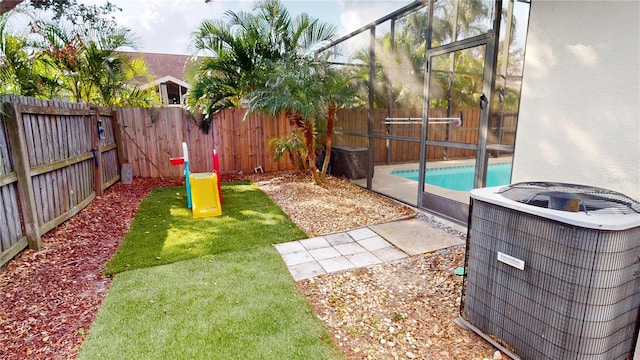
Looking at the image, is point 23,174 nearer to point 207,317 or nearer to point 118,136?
point 207,317

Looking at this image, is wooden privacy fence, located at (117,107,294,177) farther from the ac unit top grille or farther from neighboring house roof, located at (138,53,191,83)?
neighboring house roof, located at (138,53,191,83)

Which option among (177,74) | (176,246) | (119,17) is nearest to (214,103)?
(119,17)

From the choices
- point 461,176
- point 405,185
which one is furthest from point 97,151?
Answer: point 461,176

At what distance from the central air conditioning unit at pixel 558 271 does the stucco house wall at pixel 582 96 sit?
43cm

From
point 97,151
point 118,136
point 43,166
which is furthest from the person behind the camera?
point 118,136

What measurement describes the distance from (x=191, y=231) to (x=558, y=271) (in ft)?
11.8

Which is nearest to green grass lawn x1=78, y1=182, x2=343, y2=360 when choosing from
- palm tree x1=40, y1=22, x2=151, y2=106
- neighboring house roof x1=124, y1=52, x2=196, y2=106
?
palm tree x1=40, y1=22, x2=151, y2=106

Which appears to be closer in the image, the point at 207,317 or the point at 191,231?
the point at 207,317

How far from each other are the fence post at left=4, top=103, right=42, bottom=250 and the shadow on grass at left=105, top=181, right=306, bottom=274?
778 mm

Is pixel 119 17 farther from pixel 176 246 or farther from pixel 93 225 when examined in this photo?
pixel 176 246

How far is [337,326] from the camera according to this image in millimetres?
2137

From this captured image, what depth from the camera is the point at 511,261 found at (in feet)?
5.50

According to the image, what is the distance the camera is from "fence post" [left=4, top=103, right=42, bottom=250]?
2.95m

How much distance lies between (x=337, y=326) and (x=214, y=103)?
5902 mm
